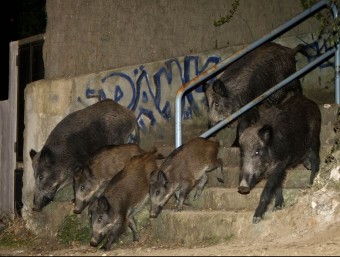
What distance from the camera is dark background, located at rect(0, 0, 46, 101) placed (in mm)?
19344

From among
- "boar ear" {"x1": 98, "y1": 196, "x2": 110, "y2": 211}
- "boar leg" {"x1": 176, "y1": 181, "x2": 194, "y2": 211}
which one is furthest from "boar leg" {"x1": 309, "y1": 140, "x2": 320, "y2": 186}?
"boar ear" {"x1": 98, "y1": 196, "x2": 110, "y2": 211}

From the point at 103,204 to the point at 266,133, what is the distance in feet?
6.59

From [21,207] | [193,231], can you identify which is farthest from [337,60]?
[21,207]

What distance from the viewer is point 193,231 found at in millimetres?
8859

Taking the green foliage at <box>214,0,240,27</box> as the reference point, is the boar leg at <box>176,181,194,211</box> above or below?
below

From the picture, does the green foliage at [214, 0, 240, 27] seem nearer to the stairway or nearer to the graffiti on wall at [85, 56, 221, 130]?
the graffiti on wall at [85, 56, 221, 130]

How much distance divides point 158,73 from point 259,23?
162cm

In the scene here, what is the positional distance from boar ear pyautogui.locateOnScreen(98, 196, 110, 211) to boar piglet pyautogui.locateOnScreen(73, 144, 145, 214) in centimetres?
101

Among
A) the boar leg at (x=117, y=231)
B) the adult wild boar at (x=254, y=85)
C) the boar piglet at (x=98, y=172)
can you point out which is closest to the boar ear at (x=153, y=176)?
the boar leg at (x=117, y=231)

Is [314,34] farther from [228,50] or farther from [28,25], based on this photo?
→ [28,25]

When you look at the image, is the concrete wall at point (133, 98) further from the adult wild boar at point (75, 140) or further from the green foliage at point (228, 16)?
the green foliage at point (228, 16)

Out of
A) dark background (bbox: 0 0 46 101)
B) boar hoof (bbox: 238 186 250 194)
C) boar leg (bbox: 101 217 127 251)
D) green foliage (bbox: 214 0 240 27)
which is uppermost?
dark background (bbox: 0 0 46 101)

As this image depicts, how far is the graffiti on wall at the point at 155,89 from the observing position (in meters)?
11.8

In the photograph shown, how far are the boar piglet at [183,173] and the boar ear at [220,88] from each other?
1.20m
